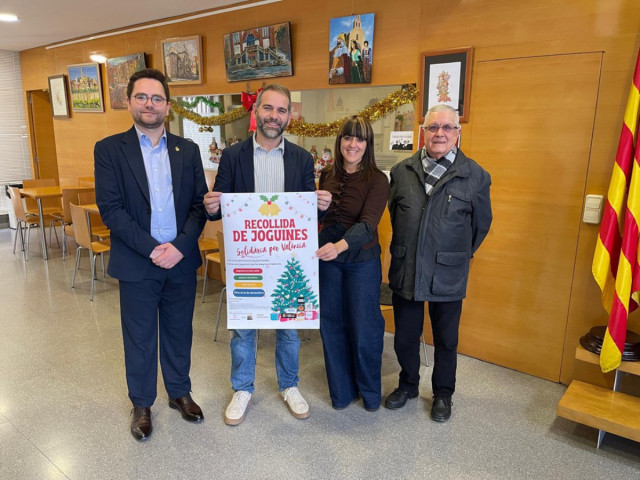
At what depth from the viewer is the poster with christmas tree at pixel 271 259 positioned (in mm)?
2254

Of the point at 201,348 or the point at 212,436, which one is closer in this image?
the point at 212,436

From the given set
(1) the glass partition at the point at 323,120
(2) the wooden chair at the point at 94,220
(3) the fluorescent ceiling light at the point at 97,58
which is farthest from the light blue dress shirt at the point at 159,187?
(3) the fluorescent ceiling light at the point at 97,58

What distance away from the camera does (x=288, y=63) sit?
4.07 metres

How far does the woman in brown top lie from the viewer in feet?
7.67

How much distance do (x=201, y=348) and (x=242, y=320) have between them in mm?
1320

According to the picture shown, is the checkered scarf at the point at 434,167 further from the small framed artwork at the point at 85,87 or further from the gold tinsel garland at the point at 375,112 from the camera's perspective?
the small framed artwork at the point at 85,87

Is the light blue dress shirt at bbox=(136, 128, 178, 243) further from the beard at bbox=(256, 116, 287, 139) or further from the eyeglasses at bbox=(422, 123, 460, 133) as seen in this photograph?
the eyeglasses at bbox=(422, 123, 460, 133)

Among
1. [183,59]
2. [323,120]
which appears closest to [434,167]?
[323,120]

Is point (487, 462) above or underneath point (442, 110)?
underneath

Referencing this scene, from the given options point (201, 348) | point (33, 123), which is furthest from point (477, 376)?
point (33, 123)

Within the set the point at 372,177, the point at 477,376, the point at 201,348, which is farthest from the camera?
the point at 201,348

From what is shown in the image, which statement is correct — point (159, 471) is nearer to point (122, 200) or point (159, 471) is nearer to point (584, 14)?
point (122, 200)

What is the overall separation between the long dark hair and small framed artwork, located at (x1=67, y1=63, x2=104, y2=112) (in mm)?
4965

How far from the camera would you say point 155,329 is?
247cm
